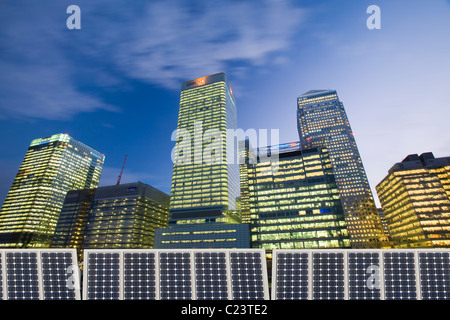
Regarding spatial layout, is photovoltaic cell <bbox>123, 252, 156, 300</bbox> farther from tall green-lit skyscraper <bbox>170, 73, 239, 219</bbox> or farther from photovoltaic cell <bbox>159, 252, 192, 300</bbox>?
tall green-lit skyscraper <bbox>170, 73, 239, 219</bbox>

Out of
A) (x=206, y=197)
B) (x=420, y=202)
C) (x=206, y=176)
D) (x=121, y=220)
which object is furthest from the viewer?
(x=121, y=220)

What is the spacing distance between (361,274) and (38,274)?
30.0 metres

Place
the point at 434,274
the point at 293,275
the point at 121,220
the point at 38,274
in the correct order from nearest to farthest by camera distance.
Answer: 1. the point at 434,274
2. the point at 293,275
3. the point at 38,274
4. the point at 121,220

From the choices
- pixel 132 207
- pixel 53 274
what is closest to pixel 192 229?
pixel 132 207

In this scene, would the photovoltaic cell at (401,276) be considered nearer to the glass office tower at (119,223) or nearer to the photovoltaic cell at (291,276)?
the photovoltaic cell at (291,276)

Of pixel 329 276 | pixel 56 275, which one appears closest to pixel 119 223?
pixel 56 275

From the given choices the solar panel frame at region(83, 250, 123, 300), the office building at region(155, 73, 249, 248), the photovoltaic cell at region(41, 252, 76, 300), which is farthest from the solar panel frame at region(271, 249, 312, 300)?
the office building at region(155, 73, 249, 248)

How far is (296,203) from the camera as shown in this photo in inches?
4899

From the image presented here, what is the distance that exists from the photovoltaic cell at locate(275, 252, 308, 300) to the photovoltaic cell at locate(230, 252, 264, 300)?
6.24ft

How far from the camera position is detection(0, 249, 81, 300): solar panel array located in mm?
19531

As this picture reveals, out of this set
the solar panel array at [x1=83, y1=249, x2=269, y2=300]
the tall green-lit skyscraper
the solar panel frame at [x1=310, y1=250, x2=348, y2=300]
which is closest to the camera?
the solar panel array at [x1=83, y1=249, x2=269, y2=300]

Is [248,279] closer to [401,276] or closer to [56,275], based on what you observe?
[401,276]
